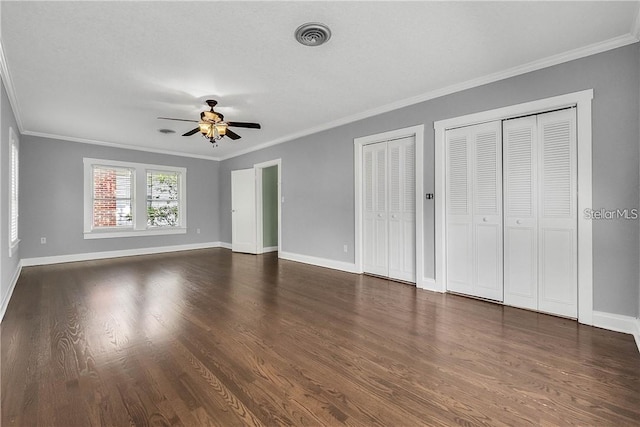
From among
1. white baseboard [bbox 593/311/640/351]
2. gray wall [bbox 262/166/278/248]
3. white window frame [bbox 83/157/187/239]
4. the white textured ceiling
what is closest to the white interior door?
gray wall [bbox 262/166/278/248]

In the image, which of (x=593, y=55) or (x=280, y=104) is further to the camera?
(x=280, y=104)

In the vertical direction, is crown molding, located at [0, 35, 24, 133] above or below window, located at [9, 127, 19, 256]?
above

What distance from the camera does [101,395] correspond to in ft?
5.66

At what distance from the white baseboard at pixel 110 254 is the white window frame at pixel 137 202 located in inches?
14.2

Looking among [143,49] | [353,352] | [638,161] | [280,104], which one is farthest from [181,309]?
[638,161]

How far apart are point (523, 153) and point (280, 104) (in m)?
3.09

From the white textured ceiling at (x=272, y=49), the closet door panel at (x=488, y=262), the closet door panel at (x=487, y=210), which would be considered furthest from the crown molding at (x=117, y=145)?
the closet door panel at (x=488, y=262)

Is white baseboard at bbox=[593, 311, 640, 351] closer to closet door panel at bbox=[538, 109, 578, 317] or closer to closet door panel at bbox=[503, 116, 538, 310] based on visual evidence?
closet door panel at bbox=[538, 109, 578, 317]

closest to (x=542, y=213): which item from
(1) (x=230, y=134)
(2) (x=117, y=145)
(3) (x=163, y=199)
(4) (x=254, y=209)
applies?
(1) (x=230, y=134)

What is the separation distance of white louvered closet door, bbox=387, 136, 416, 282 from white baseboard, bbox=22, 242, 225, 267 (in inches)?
215

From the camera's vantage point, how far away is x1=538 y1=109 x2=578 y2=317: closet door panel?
2893mm

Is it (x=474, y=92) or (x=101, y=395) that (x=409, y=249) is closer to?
(x=474, y=92)

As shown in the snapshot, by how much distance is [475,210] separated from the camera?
356 cm

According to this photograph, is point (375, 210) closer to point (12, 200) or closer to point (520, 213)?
point (520, 213)
